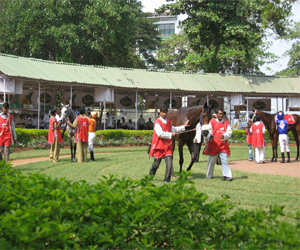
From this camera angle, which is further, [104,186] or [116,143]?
[116,143]

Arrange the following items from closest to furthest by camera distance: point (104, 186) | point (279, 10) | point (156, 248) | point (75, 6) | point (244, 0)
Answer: point (156, 248) < point (104, 186) < point (279, 10) < point (244, 0) < point (75, 6)

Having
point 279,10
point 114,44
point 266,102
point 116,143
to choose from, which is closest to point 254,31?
point 266,102

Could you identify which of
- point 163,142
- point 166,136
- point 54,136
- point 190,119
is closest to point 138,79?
point 54,136

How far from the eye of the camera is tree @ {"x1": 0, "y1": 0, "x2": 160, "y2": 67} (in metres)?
33.9

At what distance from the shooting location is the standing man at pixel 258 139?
15.5 m

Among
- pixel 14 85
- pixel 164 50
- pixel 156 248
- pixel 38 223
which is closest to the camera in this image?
pixel 38 223

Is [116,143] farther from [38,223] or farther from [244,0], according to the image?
[38,223]

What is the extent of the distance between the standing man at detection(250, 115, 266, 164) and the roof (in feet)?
43.3

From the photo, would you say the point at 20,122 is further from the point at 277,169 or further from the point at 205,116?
the point at 205,116

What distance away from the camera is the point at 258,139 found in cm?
1553

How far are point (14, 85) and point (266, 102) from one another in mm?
20117

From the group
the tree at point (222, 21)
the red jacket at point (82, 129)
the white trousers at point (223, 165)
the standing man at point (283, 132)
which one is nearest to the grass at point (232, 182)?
the white trousers at point (223, 165)

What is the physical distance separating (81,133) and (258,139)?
691 centimetres

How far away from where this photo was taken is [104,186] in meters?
4.45
